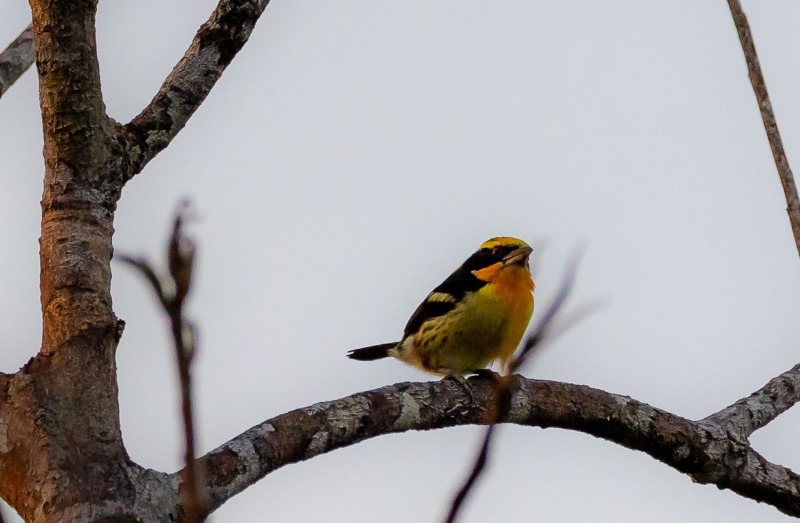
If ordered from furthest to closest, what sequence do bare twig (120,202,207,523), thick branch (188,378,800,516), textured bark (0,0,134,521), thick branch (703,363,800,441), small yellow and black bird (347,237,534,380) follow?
1. small yellow and black bird (347,237,534,380)
2. thick branch (703,363,800,441)
3. thick branch (188,378,800,516)
4. textured bark (0,0,134,521)
5. bare twig (120,202,207,523)

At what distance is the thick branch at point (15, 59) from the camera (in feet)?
13.9

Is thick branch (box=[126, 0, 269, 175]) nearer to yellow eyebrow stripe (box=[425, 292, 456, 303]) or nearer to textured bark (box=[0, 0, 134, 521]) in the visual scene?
textured bark (box=[0, 0, 134, 521])

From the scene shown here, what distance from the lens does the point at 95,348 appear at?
2449 millimetres

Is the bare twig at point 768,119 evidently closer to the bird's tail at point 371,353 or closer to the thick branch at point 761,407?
the thick branch at point 761,407

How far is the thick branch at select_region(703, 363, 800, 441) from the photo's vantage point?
3.62 meters

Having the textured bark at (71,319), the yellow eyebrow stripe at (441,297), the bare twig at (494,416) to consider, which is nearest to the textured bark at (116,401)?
the textured bark at (71,319)

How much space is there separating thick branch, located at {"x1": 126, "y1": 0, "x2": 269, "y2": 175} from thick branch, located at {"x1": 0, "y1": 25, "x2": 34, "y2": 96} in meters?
1.12

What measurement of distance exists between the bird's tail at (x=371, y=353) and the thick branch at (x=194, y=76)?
292cm

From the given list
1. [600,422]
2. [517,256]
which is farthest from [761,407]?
[517,256]

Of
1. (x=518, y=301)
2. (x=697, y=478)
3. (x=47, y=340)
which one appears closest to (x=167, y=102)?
(x=47, y=340)

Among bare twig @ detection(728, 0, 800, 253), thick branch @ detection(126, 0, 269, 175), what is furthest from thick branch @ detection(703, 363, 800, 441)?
thick branch @ detection(126, 0, 269, 175)

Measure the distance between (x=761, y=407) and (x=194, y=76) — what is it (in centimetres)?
242

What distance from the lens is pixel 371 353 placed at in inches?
247

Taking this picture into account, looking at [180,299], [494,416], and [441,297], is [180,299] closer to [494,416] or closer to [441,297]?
[494,416]
